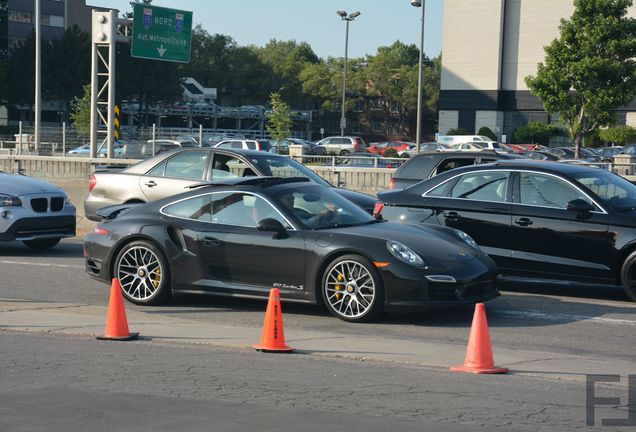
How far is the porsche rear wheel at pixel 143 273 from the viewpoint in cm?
1072

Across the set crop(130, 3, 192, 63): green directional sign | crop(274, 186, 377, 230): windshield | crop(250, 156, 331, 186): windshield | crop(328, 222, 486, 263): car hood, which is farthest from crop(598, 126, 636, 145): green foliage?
crop(328, 222, 486, 263): car hood

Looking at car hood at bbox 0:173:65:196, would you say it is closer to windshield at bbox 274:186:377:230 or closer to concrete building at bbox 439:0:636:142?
windshield at bbox 274:186:377:230

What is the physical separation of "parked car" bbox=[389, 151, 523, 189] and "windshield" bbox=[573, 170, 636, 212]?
3013 mm

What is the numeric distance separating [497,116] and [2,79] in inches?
1527

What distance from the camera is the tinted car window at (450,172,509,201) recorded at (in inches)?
476

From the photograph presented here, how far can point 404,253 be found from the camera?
9.70 meters

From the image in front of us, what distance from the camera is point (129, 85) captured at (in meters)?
80.6

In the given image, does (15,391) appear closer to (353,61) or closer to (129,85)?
(129,85)

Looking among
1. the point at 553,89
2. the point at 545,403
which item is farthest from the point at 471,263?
the point at 553,89

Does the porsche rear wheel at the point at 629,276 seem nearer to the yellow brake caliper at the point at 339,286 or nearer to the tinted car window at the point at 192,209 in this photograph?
the yellow brake caliper at the point at 339,286

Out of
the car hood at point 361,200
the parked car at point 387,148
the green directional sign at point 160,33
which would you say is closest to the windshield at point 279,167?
the car hood at point 361,200

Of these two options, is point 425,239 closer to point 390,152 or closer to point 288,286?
point 288,286

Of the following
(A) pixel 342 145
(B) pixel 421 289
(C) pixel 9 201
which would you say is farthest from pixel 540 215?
(A) pixel 342 145

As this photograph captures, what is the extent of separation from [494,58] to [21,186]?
2364 inches
